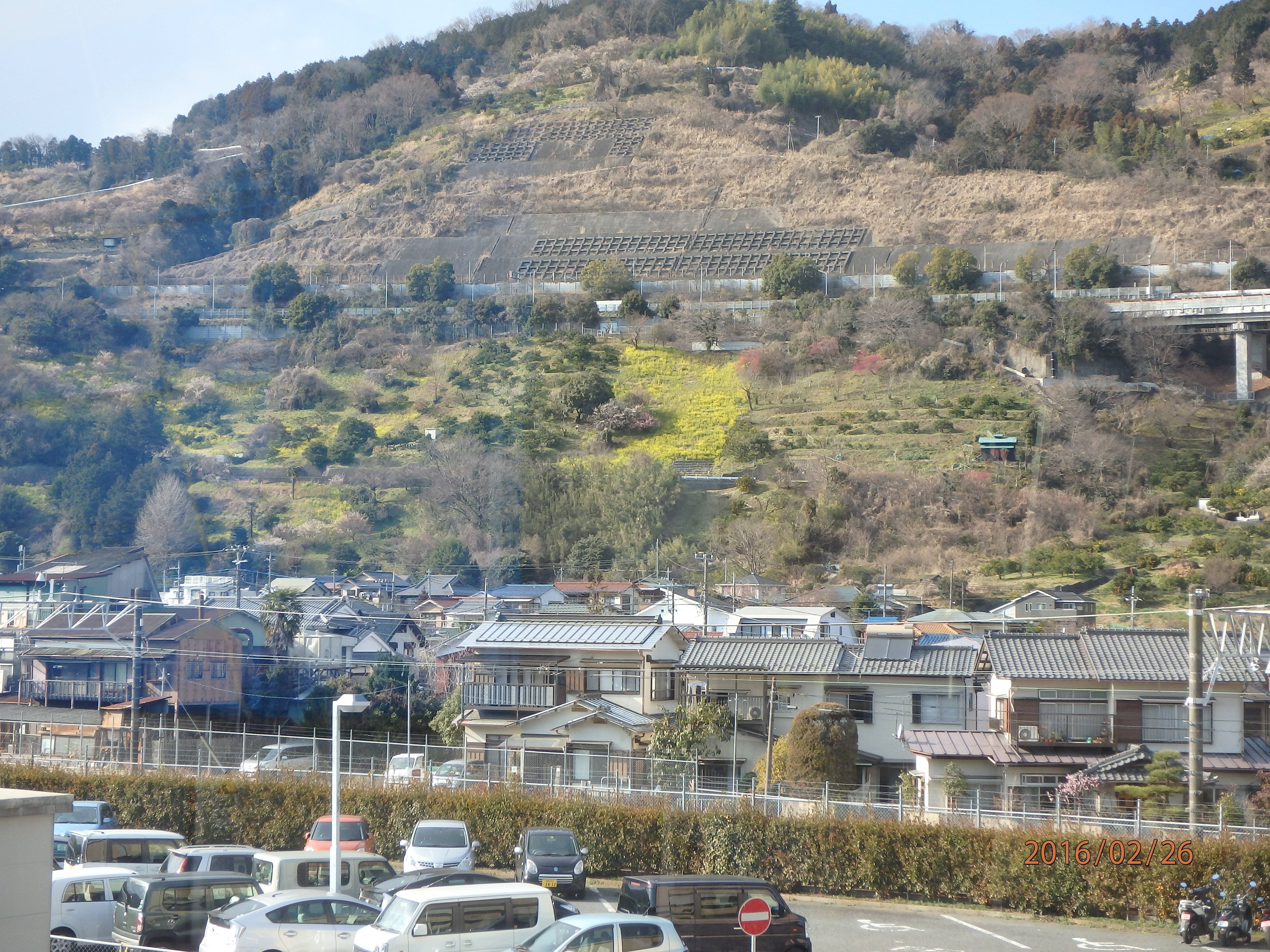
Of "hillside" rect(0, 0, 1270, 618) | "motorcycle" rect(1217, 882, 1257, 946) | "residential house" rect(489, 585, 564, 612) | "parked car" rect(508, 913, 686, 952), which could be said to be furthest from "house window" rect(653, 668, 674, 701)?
"hillside" rect(0, 0, 1270, 618)

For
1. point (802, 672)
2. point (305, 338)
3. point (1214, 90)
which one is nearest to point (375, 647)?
point (802, 672)

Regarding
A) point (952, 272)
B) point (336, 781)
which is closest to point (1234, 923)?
point (336, 781)

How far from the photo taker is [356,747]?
18438 mm

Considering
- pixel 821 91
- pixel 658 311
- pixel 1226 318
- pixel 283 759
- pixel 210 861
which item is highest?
pixel 821 91

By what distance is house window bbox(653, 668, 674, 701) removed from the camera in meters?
19.1

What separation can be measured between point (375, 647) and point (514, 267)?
43.1m

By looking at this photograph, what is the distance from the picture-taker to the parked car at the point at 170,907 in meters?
8.91

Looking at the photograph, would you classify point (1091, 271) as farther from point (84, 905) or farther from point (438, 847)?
point (84, 905)

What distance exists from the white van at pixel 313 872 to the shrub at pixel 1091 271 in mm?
46075

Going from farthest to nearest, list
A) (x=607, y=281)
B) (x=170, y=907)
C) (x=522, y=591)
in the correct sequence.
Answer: (x=607, y=281) < (x=522, y=591) < (x=170, y=907)

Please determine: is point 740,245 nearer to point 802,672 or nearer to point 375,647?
point 375,647

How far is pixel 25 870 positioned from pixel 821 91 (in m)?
84.3

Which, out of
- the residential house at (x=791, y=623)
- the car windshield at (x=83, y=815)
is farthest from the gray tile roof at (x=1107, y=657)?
the car windshield at (x=83, y=815)

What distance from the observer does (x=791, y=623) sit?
24594 millimetres
